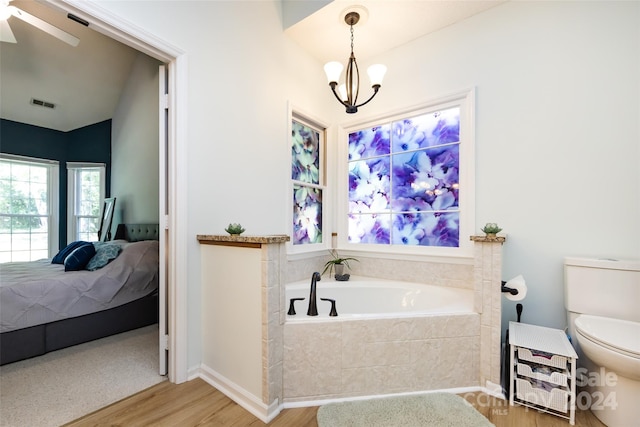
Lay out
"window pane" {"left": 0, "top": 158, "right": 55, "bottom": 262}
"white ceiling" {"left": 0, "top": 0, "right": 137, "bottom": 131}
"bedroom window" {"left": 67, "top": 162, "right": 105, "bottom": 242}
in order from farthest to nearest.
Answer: "bedroom window" {"left": 67, "top": 162, "right": 105, "bottom": 242} → "window pane" {"left": 0, "top": 158, "right": 55, "bottom": 262} → "white ceiling" {"left": 0, "top": 0, "right": 137, "bottom": 131}

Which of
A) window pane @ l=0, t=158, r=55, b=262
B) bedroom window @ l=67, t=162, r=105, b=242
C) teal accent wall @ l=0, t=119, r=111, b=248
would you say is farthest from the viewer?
bedroom window @ l=67, t=162, r=105, b=242

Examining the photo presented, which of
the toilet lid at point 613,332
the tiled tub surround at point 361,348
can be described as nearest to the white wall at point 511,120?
the toilet lid at point 613,332

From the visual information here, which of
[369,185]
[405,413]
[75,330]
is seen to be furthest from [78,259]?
[405,413]

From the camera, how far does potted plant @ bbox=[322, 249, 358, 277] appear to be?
110 inches

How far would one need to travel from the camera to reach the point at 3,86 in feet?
11.5

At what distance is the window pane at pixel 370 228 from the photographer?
9.29 feet

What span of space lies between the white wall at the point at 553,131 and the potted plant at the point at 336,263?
1.29 meters

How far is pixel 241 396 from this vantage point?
162 centimetres

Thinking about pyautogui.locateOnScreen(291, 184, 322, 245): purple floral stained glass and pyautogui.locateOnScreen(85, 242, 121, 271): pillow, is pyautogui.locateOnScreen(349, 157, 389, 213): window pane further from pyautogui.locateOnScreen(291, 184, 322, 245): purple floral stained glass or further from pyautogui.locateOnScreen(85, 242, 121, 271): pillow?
pyautogui.locateOnScreen(85, 242, 121, 271): pillow

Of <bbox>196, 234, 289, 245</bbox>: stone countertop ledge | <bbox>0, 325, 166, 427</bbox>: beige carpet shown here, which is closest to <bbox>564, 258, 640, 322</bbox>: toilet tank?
<bbox>196, 234, 289, 245</bbox>: stone countertop ledge

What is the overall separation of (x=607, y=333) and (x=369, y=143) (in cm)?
229

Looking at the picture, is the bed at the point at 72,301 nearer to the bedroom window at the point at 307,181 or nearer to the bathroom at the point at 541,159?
the bathroom at the point at 541,159

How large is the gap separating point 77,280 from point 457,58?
12.8ft

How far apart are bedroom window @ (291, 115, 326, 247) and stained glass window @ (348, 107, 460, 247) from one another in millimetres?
345
